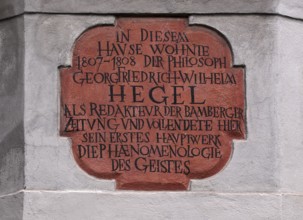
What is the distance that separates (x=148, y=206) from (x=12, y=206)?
3.08ft

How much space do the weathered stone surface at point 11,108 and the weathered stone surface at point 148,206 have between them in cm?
24

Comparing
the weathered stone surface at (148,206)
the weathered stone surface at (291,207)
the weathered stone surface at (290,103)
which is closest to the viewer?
the weathered stone surface at (148,206)

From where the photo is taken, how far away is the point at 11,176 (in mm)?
13539

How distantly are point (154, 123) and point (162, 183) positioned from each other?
0.43m

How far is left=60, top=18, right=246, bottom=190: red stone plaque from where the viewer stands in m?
13.5

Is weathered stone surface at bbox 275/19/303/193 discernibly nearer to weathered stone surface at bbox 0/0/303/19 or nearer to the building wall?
the building wall

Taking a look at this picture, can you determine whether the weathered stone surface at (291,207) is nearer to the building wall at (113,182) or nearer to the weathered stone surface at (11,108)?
the building wall at (113,182)

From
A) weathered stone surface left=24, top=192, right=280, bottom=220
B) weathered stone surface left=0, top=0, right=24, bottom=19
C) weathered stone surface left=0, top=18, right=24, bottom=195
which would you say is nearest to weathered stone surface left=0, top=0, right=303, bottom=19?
weathered stone surface left=0, top=0, right=24, bottom=19

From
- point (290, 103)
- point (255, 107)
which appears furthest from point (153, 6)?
point (290, 103)

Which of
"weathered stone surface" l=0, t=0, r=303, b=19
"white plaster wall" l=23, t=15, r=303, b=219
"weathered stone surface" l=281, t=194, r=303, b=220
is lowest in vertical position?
"weathered stone surface" l=281, t=194, r=303, b=220

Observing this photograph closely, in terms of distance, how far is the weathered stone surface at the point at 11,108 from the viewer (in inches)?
532

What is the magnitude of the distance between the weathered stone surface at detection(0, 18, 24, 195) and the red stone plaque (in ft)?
1.03

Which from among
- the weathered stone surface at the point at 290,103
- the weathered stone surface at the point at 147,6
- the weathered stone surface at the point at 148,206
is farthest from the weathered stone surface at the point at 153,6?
the weathered stone surface at the point at 148,206

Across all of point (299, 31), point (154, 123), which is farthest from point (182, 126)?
point (299, 31)
